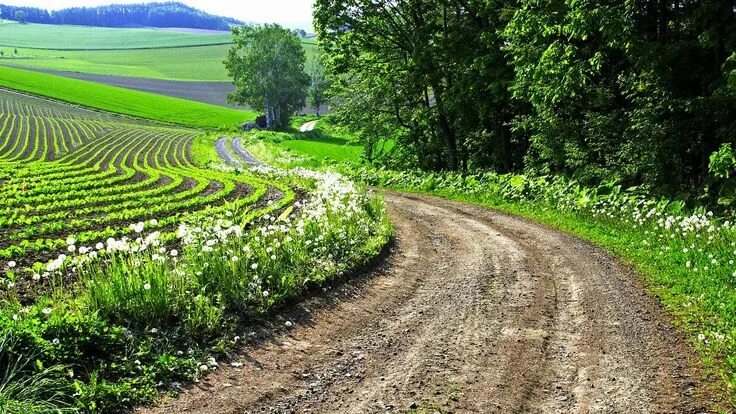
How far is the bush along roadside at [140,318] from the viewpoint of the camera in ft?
18.2

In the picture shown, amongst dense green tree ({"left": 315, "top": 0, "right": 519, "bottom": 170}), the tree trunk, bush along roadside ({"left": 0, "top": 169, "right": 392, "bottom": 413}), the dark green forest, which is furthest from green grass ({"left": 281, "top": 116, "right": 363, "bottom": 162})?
bush along roadside ({"left": 0, "top": 169, "right": 392, "bottom": 413})

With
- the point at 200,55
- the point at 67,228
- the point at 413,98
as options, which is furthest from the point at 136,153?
the point at 200,55

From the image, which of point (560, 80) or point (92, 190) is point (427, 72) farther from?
point (92, 190)

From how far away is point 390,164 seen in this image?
3688cm

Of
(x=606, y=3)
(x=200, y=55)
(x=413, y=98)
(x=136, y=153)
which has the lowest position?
(x=136, y=153)

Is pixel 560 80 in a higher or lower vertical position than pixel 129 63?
lower

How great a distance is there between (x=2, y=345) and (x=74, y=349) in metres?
0.74

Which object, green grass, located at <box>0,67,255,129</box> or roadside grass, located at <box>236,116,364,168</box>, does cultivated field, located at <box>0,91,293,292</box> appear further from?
green grass, located at <box>0,67,255,129</box>

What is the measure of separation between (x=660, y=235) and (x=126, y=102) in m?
105

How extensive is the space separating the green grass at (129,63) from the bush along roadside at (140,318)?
13800cm

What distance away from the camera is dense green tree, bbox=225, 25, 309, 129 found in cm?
8469

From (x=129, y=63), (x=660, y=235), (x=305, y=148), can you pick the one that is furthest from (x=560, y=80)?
(x=129, y=63)

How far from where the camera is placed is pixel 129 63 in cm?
17912

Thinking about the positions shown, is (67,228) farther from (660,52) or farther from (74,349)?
(660,52)
